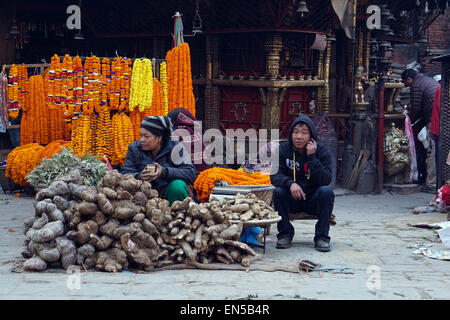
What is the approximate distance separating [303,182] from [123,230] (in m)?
2.10

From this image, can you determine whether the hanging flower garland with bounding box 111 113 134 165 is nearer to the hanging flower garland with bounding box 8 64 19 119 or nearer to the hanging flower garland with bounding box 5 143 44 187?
the hanging flower garland with bounding box 5 143 44 187

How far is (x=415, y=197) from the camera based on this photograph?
1106 centimetres

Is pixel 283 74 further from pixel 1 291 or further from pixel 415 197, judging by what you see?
pixel 1 291

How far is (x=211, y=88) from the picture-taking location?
11961 mm

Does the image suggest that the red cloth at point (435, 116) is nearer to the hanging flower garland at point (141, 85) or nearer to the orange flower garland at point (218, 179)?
the orange flower garland at point (218, 179)

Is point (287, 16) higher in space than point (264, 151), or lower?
higher

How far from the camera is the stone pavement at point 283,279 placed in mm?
4957

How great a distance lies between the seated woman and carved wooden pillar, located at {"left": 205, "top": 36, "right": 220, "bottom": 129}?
5124 millimetres

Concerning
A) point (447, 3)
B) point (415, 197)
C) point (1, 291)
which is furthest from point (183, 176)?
point (447, 3)

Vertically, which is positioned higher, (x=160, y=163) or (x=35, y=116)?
(x=35, y=116)

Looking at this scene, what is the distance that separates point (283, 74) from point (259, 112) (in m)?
0.80

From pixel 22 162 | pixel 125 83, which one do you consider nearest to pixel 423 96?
pixel 125 83

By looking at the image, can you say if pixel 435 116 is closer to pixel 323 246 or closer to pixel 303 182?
pixel 303 182
